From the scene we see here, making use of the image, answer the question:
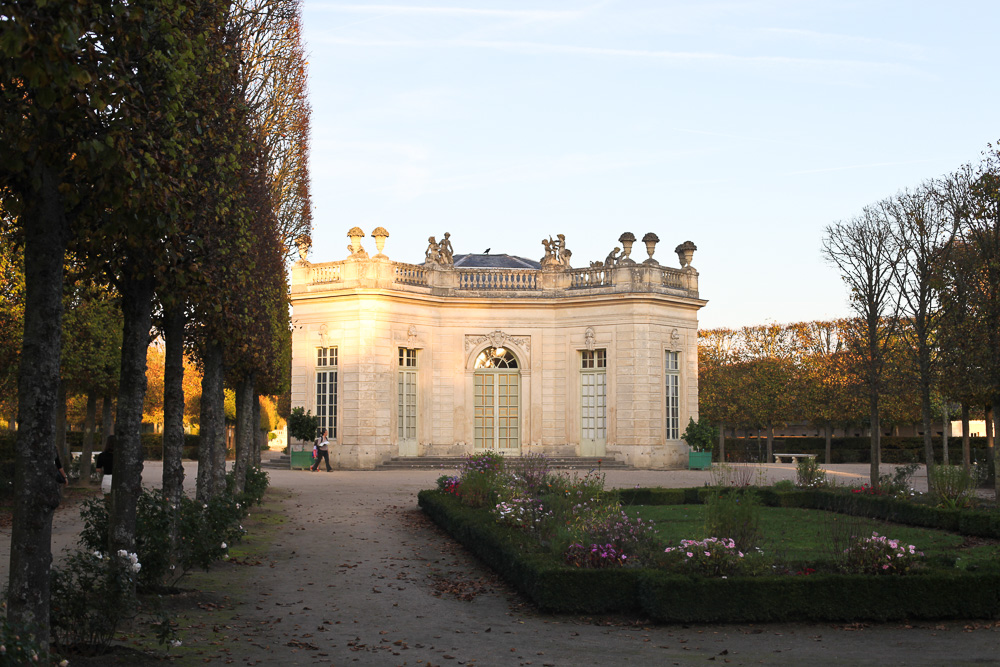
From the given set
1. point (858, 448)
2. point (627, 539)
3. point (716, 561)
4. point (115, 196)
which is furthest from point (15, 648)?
point (858, 448)

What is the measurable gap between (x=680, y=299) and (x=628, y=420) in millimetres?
4652

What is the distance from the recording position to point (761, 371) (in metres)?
42.6

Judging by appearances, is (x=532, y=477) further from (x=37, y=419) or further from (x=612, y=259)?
(x=612, y=259)

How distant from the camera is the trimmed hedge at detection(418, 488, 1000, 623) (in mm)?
8719

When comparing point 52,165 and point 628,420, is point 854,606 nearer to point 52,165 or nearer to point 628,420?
point 52,165

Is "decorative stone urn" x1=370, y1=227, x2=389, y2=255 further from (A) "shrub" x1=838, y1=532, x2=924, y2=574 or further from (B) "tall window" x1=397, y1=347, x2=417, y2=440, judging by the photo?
(A) "shrub" x1=838, y1=532, x2=924, y2=574

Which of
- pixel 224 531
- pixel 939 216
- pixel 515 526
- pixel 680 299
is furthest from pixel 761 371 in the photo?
pixel 224 531

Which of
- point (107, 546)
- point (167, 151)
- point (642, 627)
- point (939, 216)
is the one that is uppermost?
point (939, 216)

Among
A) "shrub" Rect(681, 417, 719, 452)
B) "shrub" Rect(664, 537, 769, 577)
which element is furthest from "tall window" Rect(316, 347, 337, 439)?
"shrub" Rect(664, 537, 769, 577)

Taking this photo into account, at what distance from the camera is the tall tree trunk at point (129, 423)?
7965 millimetres

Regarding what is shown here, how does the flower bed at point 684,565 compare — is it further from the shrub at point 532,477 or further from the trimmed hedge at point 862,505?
the trimmed hedge at point 862,505

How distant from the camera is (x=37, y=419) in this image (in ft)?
18.5

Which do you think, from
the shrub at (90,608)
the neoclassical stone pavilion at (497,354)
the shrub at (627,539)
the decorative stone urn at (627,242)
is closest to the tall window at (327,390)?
the neoclassical stone pavilion at (497,354)

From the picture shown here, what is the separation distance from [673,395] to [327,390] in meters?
11.8
